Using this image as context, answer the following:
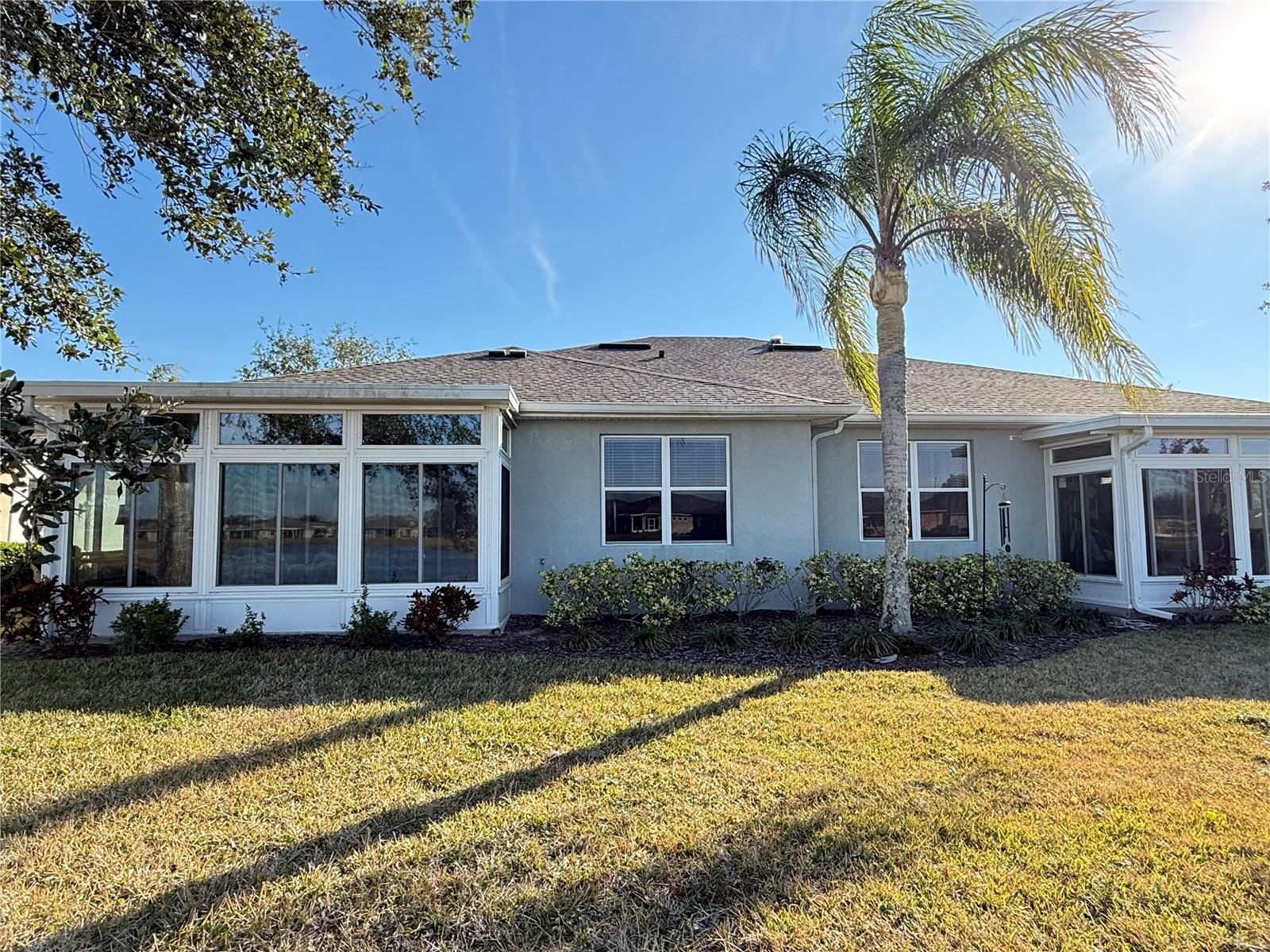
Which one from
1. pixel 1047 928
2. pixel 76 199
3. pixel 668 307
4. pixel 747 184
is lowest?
pixel 1047 928

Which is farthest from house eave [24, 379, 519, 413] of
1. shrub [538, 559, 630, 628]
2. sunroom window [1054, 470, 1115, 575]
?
sunroom window [1054, 470, 1115, 575]

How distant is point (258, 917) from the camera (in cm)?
264

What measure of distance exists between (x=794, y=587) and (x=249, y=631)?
295 inches

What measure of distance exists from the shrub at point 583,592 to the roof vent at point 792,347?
817 cm

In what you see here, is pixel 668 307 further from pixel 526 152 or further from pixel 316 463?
pixel 316 463

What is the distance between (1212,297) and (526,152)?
12.7 metres

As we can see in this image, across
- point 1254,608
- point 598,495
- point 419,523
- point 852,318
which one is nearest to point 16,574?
point 419,523

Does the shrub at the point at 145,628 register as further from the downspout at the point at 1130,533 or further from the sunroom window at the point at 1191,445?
the sunroom window at the point at 1191,445

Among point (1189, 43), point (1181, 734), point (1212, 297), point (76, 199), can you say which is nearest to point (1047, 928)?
point (1181, 734)

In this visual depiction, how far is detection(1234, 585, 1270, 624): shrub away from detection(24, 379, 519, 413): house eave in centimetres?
1081

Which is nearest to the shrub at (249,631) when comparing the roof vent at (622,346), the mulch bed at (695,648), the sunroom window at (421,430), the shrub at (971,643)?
the mulch bed at (695,648)

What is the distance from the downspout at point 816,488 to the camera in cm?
982

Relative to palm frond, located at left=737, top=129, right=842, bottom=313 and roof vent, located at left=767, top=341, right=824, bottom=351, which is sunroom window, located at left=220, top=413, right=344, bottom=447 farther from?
roof vent, located at left=767, top=341, right=824, bottom=351

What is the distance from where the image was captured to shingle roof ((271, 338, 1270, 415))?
989 centimetres
